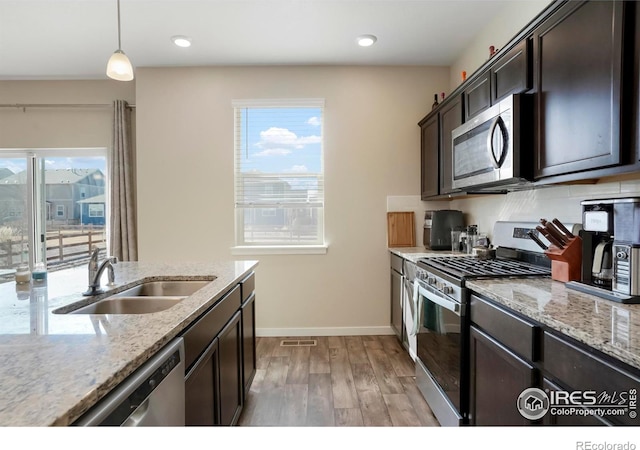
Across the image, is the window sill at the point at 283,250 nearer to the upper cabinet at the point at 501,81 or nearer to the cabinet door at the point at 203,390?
the upper cabinet at the point at 501,81

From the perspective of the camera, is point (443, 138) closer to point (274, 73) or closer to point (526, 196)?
point (526, 196)

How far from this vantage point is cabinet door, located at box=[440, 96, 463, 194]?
2.55 metres

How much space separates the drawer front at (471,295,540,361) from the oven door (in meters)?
0.12

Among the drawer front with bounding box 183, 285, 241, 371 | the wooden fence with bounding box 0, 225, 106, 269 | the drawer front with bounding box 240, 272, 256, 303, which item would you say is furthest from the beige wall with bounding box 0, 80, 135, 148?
the drawer front with bounding box 183, 285, 241, 371

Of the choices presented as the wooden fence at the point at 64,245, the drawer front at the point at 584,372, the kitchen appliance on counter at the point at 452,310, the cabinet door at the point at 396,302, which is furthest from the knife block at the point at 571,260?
the wooden fence at the point at 64,245

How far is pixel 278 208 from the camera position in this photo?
11.4 ft

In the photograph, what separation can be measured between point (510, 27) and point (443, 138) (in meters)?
0.89

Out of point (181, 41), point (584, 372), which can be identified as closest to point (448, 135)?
point (584, 372)

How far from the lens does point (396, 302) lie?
3189 mm

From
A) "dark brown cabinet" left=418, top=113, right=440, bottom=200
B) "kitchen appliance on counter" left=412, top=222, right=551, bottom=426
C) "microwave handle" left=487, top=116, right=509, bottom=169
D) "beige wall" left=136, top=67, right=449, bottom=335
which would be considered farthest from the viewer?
"beige wall" left=136, top=67, right=449, bottom=335

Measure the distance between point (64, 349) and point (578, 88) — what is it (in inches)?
80.7

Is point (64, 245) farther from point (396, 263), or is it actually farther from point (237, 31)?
point (396, 263)

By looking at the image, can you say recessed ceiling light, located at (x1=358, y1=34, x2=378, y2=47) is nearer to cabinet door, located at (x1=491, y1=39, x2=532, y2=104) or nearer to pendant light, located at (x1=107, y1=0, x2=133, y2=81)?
cabinet door, located at (x1=491, y1=39, x2=532, y2=104)

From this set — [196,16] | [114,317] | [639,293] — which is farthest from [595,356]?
[196,16]
